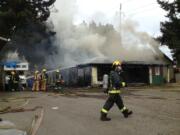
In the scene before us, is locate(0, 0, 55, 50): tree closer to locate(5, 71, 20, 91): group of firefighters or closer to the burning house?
the burning house

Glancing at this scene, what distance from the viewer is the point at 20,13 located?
45781mm

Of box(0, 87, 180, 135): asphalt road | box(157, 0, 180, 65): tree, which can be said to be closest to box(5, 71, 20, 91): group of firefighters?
box(157, 0, 180, 65): tree

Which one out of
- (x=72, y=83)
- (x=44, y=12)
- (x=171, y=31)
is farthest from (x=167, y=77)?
(x=44, y=12)

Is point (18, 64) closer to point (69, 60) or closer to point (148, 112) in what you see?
point (69, 60)

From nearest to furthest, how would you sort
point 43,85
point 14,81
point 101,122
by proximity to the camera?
point 101,122 → point 14,81 → point 43,85

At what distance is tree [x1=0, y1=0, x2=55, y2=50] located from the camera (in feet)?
148

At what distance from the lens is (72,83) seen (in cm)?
4653

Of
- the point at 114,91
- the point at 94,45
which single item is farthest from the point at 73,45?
the point at 114,91

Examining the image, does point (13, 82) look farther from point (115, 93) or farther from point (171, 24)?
point (115, 93)

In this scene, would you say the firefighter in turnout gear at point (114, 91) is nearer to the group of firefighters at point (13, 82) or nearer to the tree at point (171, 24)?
the group of firefighters at point (13, 82)

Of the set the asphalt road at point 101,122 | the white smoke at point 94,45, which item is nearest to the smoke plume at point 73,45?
the white smoke at point 94,45

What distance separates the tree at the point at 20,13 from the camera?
45.1m

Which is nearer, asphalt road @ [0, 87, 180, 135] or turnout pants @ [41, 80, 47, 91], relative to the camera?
asphalt road @ [0, 87, 180, 135]

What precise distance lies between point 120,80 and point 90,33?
42.2 m
